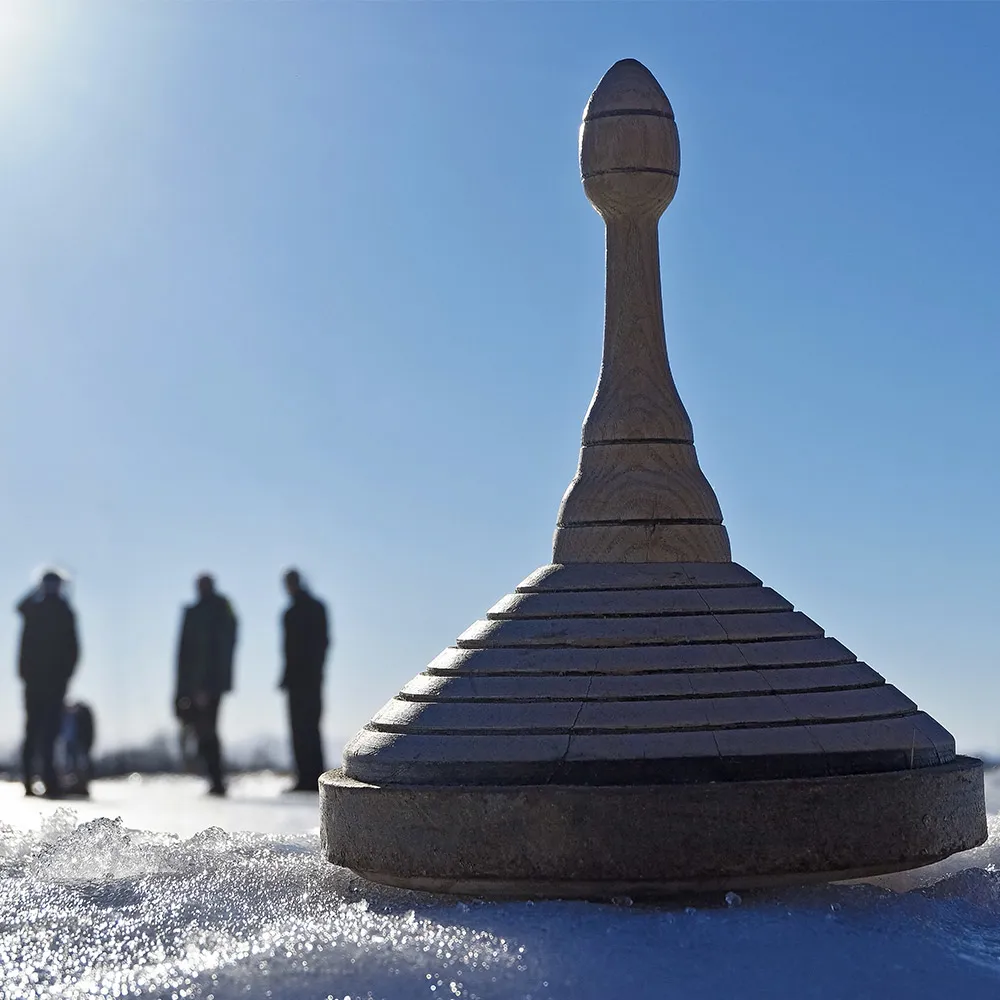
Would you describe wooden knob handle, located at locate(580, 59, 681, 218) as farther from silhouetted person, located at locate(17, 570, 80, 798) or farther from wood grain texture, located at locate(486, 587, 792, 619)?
silhouetted person, located at locate(17, 570, 80, 798)

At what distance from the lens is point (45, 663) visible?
49.0ft

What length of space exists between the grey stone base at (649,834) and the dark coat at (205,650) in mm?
9559

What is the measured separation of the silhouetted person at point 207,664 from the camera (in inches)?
611

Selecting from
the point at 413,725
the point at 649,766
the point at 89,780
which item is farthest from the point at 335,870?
the point at 89,780

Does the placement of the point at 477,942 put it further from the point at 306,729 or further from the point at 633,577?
the point at 306,729

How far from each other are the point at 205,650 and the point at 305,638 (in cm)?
81

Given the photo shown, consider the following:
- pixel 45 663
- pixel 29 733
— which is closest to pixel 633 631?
pixel 45 663

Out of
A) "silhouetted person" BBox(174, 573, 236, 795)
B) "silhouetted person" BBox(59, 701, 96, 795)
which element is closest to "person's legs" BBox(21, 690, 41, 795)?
"silhouetted person" BBox(174, 573, 236, 795)

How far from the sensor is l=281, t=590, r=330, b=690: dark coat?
15.4 metres

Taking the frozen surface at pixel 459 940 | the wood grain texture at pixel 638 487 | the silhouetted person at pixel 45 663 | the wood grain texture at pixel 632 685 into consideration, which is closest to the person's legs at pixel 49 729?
the silhouetted person at pixel 45 663

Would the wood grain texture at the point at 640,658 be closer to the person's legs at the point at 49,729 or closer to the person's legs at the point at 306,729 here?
the person's legs at the point at 49,729

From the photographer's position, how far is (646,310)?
6.98 meters

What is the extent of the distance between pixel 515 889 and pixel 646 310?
7.22 feet

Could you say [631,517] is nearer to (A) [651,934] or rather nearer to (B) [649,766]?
(B) [649,766]
